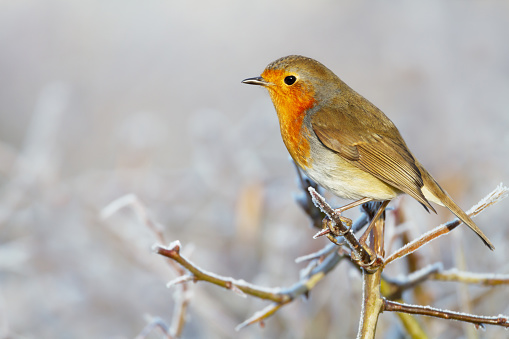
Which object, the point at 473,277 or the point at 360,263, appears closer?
the point at 360,263

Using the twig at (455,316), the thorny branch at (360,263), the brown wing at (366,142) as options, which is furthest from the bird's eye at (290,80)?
the twig at (455,316)

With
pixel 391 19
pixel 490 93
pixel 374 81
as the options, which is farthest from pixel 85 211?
pixel 391 19

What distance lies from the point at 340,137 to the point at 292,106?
0.60 ft

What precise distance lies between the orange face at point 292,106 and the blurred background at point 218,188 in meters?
0.39

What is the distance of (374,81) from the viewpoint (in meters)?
6.04

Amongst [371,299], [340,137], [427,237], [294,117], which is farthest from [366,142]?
[371,299]

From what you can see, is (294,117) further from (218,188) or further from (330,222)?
(218,188)

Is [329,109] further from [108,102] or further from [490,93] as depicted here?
[108,102]

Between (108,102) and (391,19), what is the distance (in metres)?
3.11

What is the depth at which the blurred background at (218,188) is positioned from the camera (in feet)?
7.39

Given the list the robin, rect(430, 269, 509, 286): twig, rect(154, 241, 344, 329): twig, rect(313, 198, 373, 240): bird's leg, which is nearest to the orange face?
the robin

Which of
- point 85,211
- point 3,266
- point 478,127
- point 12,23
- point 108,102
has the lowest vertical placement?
point 3,266

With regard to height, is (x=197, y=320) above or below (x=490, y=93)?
below

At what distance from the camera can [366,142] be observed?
1.72 m
